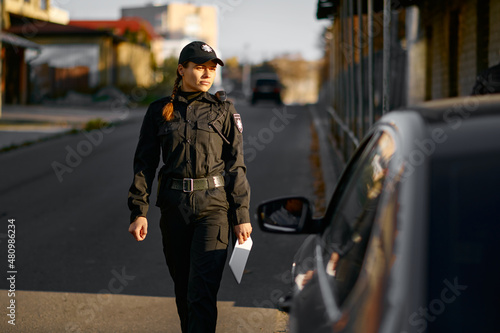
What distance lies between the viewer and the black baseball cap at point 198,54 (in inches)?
141

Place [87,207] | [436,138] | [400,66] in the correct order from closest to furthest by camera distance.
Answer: [436,138] → [87,207] → [400,66]

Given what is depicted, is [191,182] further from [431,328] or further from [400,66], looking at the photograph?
[400,66]

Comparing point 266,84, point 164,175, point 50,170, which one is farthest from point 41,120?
point 164,175

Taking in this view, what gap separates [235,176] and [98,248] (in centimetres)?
368

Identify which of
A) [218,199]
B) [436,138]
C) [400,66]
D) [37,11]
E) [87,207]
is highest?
[37,11]

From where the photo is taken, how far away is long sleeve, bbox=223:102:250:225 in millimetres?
3635

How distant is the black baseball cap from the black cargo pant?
685mm

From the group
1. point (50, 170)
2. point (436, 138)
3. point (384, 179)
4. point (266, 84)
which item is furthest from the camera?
point (266, 84)

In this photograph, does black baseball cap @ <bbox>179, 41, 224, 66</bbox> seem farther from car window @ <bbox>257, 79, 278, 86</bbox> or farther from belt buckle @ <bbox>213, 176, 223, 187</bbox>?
car window @ <bbox>257, 79, 278, 86</bbox>

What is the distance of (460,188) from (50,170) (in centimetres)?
1166

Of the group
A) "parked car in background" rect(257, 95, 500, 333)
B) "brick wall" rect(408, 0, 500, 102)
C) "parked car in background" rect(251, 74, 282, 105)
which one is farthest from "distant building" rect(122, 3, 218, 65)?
"parked car in background" rect(257, 95, 500, 333)

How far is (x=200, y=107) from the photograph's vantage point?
365 centimetres

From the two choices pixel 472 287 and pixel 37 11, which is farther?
pixel 37 11

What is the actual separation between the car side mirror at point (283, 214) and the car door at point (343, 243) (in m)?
0.11
